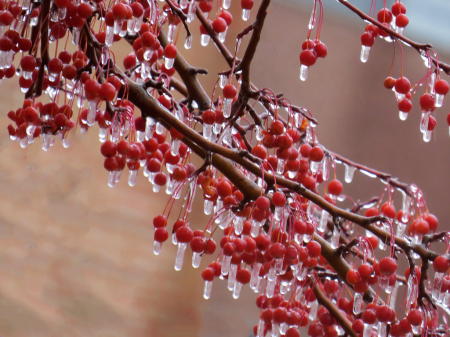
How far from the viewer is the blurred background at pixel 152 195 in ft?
2.93

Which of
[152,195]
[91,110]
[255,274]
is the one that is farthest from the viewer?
[152,195]

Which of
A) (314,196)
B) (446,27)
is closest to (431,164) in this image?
(446,27)

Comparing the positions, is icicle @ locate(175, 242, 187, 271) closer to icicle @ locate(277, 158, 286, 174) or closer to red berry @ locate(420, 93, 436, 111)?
icicle @ locate(277, 158, 286, 174)

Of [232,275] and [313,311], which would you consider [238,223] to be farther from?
[313,311]

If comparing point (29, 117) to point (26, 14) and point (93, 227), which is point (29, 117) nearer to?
point (26, 14)

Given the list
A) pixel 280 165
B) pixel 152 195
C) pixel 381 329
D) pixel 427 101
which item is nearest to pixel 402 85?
pixel 427 101

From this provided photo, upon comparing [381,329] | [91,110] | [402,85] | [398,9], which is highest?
[398,9]

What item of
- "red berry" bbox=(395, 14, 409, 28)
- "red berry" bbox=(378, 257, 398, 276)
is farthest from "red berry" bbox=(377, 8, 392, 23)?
"red berry" bbox=(378, 257, 398, 276)

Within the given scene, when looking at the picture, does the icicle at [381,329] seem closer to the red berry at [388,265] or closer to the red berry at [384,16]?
the red berry at [388,265]

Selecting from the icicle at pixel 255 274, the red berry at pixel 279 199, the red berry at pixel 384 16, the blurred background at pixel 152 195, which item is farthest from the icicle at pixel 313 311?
the blurred background at pixel 152 195

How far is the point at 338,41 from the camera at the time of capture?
108 cm

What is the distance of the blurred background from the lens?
0.89m

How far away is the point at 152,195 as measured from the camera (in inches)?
43.8

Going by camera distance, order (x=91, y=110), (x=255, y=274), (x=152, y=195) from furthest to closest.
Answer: (x=152, y=195), (x=255, y=274), (x=91, y=110)
